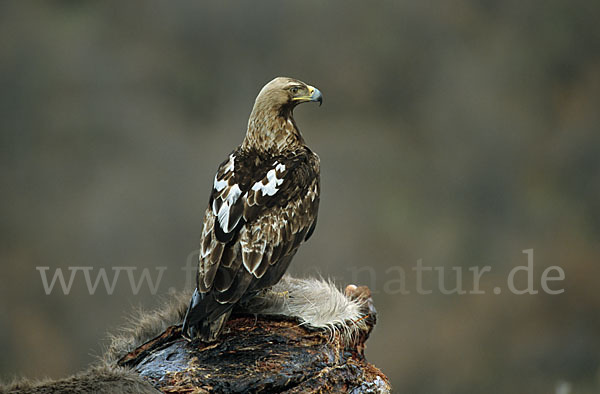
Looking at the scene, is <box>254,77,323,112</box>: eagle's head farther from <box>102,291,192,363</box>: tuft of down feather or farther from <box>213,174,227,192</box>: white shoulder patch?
<box>102,291,192,363</box>: tuft of down feather

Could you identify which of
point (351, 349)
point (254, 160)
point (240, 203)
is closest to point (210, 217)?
point (240, 203)

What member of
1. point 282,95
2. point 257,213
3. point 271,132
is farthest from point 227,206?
point 282,95

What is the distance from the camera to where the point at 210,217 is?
2.05 meters

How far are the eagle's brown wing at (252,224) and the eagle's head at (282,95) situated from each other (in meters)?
0.17

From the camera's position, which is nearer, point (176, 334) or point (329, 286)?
point (176, 334)

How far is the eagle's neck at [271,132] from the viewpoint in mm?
2148

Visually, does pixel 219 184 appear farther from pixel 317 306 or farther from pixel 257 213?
pixel 317 306

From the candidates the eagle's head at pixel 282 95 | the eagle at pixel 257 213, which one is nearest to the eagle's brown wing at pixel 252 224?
the eagle at pixel 257 213

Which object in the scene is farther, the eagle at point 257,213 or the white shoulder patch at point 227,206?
the white shoulder patch at point 227,206

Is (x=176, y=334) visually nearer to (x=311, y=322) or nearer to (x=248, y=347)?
(x=248, y=347)

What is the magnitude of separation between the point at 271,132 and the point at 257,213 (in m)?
0.29

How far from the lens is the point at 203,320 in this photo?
186cm

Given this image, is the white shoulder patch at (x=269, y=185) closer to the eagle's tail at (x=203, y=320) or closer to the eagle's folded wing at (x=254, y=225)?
the eagle's folded wing at (x=254, y=225)

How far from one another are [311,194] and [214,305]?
1.71 feet
